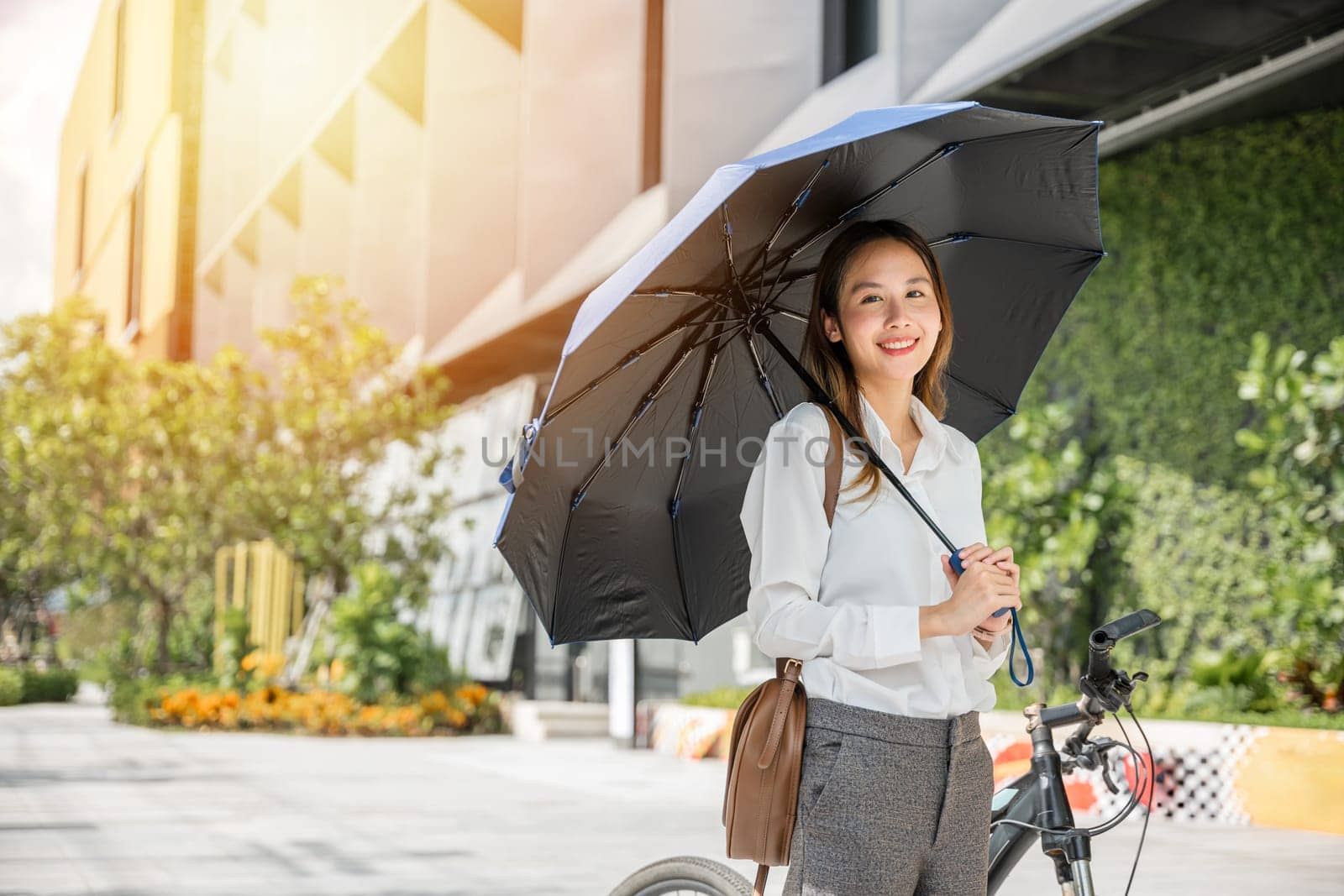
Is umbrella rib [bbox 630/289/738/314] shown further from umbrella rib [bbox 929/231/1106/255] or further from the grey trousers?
the grey trousers

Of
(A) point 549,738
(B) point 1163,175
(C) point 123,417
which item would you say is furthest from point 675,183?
(C) point 123,417

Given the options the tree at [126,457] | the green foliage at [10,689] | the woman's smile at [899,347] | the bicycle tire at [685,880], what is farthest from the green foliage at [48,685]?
the woman's smile at [899,347]

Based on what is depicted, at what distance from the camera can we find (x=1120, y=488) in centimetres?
1207

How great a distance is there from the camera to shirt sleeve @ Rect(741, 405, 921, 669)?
2098 mm

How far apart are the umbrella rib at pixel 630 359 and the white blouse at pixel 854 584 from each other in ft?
1.85

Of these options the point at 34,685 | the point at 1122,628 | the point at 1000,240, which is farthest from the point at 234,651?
the point at 1122,628

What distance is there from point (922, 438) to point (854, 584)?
320 millimetres

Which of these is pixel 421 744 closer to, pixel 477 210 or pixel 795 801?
pixel 477 210

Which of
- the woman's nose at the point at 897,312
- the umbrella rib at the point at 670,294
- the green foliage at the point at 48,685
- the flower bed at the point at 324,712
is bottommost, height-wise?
the green foliage at the point at 48,685

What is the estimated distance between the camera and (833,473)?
222cm

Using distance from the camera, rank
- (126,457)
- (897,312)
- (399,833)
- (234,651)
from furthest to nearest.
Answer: (126,457)
(234,651)
(399,833)
(897,312)

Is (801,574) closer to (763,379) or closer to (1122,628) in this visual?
(1122,628)

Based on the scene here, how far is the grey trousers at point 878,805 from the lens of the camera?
7.08 feet

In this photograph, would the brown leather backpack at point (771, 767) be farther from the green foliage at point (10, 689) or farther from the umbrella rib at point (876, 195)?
the green foliage at point (10, 689)
